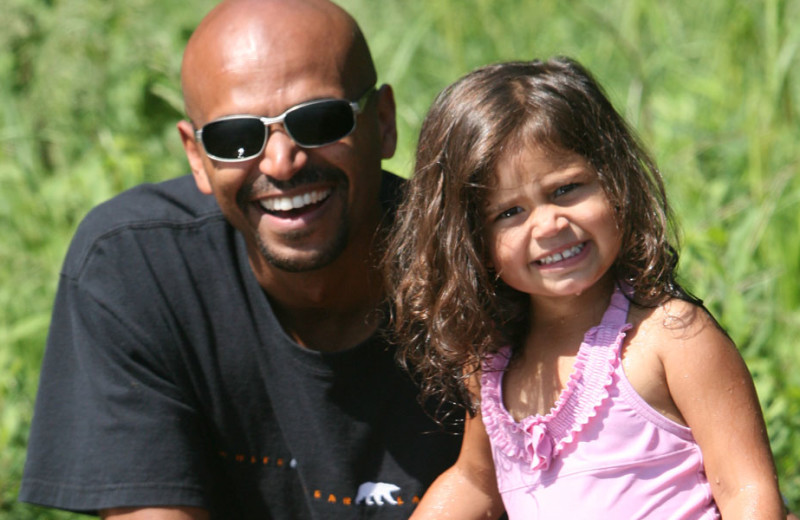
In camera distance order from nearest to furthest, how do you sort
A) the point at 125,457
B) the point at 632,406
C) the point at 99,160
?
the point at 632,406 < the point at 125,457 < the point at 99,160

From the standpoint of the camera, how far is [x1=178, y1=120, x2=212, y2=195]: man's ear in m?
2.76

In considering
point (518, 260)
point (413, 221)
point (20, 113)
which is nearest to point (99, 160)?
point (20, 113)

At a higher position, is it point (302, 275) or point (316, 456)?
point (302, 275)

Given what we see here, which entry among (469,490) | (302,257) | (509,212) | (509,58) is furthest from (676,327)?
(509,58)

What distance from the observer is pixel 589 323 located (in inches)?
88.7

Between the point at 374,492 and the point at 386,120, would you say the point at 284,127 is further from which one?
the point at 374,492

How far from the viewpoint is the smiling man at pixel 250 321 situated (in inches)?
102

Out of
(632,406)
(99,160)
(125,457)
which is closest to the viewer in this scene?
(632,406)

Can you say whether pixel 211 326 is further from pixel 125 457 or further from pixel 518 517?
pixel 518 517

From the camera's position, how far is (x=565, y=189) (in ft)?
7.03

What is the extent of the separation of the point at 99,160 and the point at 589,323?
2.61 m

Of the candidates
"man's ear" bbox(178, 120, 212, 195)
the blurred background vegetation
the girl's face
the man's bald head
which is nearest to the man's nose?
the man's bald head

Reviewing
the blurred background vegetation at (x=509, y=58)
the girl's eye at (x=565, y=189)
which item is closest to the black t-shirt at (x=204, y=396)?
the girl's eye at (x=565, y=189)

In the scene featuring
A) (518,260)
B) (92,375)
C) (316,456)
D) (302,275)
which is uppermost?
(518,260)
